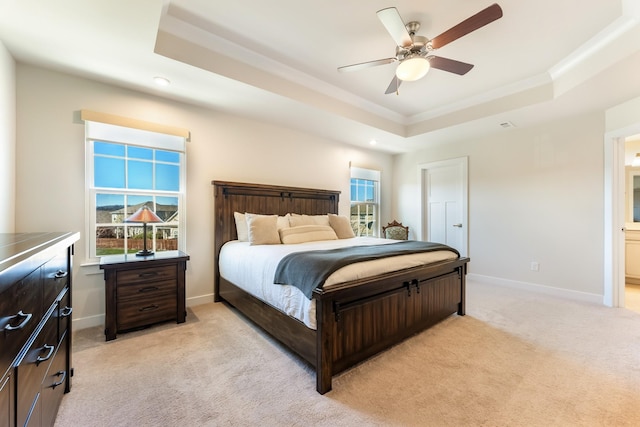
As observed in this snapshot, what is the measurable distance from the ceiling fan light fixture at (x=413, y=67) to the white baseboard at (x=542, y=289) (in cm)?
358

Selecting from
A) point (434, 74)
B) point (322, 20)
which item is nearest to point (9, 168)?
point (322, 20)

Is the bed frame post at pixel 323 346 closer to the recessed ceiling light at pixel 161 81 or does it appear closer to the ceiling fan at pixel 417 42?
the ceiling fan at pixel 417 42

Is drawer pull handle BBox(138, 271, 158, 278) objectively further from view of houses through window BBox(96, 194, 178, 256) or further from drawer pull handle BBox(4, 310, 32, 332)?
drawer pull handle BBox(4, 310, 32, 332)

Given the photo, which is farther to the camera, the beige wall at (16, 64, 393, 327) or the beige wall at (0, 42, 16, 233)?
the beige wall at (16, 64, 393, 327)

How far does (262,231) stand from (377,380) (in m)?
1.92

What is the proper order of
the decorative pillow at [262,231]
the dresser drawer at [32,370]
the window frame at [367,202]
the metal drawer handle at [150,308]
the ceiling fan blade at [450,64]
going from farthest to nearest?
the window frame at [367,202]
the decorative pillow at [262,231]
the metal drawer handle at [150,308]
the ceiling fan blade at [450,64]
the dresser drawer at [32,370]

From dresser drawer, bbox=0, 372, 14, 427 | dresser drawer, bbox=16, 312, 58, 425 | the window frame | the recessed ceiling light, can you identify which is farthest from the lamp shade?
the window frame

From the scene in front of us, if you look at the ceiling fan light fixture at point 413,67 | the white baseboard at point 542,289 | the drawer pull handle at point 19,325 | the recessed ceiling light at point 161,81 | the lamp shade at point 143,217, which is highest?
the recessed ceiling light at point 161,81

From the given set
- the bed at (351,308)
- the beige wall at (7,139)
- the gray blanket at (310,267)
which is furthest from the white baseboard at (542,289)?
the beige wall at (7,139)

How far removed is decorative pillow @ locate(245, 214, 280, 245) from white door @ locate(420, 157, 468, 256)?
11.0 feet

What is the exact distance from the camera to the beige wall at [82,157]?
2451 mm

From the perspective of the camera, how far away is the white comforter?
6.25 ft

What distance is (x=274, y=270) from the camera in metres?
2.22

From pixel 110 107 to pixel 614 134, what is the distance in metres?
5.67
